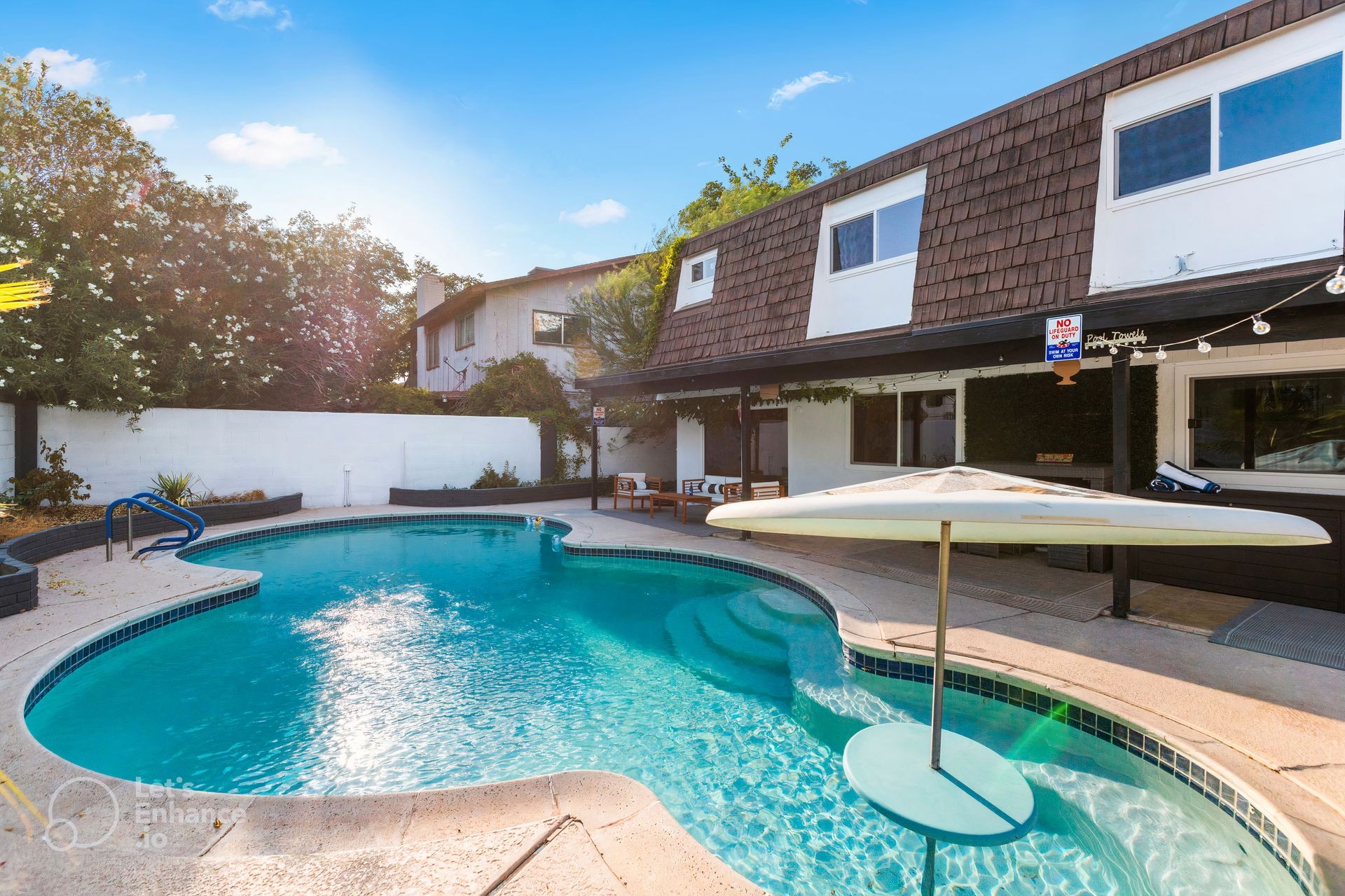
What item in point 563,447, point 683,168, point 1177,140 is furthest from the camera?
point 683,168

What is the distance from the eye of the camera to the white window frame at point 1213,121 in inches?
203

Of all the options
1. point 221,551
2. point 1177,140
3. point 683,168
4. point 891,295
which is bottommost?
point 221,551

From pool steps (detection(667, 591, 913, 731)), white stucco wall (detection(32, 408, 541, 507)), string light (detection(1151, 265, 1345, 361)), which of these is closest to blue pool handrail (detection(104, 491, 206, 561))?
white stucco wall (detection(32, 408, 541, 507))

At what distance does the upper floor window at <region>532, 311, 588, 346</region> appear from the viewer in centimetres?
1816

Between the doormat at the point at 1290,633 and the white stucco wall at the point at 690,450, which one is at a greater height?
the white stucco wall at the point at 690,450

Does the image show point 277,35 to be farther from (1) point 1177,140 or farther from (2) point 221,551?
(1) point 1177,140

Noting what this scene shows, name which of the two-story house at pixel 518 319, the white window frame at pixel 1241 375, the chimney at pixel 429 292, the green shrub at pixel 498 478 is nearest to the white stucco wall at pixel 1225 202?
the white window frame at pixel 1241 375

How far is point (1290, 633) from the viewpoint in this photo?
4.55m

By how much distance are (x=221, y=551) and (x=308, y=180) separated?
669 cm

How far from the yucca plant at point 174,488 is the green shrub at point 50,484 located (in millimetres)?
950

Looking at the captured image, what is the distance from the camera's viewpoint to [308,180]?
35.2 ft

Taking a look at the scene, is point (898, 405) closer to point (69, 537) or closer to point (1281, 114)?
point (1281, 114)

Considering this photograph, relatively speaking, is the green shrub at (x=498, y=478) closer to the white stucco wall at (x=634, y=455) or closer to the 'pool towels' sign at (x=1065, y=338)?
the white stucco wall at (x=634, y=455)

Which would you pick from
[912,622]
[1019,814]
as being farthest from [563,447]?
[1019,814]
